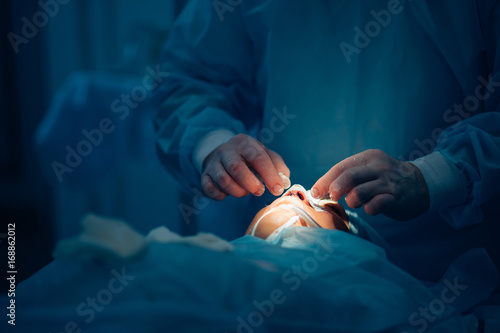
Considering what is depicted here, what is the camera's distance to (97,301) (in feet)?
2.28

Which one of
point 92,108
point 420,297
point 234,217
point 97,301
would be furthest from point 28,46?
point 420,297

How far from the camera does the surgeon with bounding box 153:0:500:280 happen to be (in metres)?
1.16

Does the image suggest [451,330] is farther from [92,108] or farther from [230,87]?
[92,108]

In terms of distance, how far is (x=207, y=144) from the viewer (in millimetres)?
1421

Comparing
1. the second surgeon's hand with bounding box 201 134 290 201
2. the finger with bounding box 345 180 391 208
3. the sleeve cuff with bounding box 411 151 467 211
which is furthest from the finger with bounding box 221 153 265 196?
the sleeve cuff with bounding box 411 151 467 211

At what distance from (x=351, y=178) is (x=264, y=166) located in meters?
0.26

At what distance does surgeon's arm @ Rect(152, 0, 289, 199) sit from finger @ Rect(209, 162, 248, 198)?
0.14 metres

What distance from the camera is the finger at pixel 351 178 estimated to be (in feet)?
3.53

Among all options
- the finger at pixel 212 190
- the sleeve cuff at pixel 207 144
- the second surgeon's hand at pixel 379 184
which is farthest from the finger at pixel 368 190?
the sleeve cuff at pixel 207 144

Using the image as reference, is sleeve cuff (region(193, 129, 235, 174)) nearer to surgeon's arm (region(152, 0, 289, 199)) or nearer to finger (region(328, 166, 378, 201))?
surgeon's arm (region(152, 0, 289, 199))

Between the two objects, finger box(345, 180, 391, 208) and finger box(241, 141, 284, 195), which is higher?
finger box(241, 141, 284, 195)

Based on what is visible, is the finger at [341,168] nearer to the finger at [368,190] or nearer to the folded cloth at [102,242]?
the finger at [368,190]

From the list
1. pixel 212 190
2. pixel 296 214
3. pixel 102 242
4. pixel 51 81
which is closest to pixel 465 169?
pixel 296 214

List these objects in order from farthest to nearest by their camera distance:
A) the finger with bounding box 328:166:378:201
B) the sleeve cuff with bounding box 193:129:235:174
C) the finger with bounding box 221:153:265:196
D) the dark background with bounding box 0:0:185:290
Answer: the dark background with bounding box 0:0:185:290 → the sleeve cuff with bounding box 193:129:235:174 → the finger with bounding box 221:153:265:196 → the finger with bounding box 328:166:378:201
